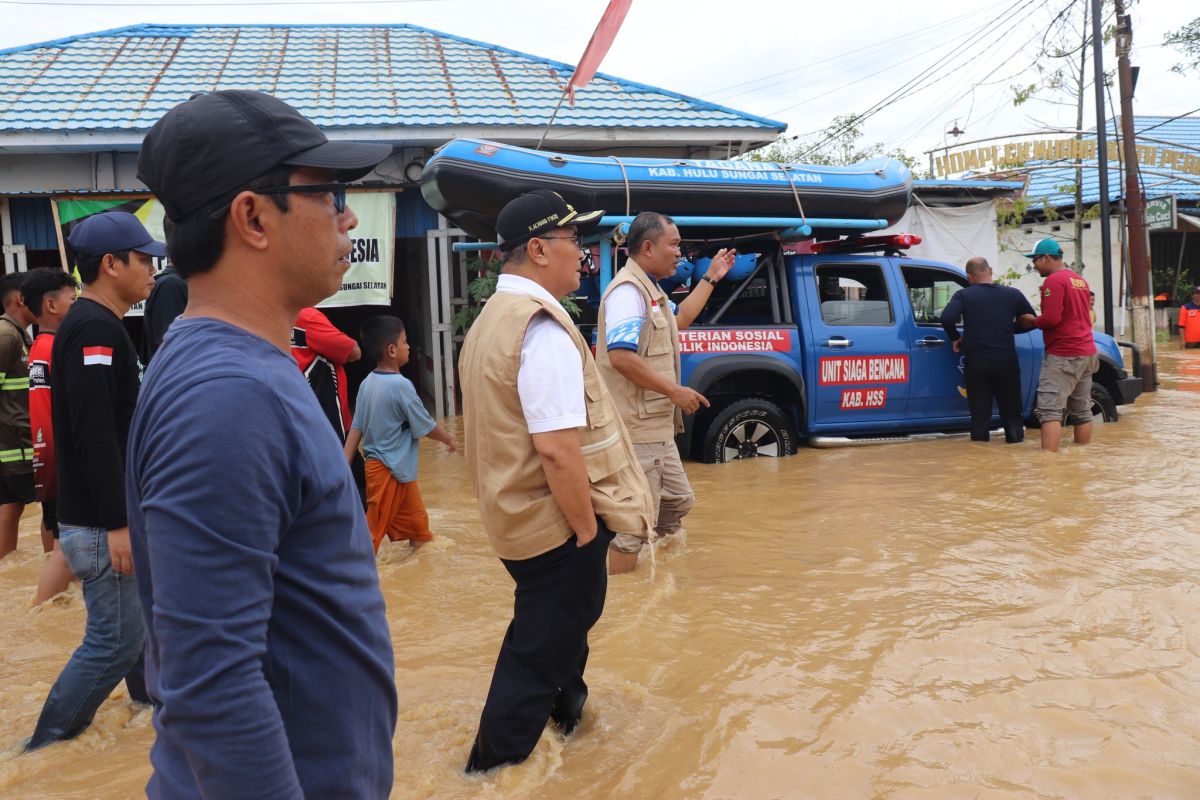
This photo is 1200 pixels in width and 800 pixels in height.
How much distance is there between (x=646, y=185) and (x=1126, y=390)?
17.9 ft

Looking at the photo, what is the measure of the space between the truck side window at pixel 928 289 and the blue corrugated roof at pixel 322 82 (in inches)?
132

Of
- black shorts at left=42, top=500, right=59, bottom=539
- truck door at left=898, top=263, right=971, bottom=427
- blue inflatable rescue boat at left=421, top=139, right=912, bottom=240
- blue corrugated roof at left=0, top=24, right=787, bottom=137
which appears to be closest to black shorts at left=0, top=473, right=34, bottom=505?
black shorts at left=42, top=500, right=59, bottom=539

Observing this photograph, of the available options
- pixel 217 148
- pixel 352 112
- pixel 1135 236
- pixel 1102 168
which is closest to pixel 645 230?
pixel 217 148

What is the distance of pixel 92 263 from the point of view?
310 centimetres

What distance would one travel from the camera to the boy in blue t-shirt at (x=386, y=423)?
16.2 ft

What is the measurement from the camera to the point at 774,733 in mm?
3186

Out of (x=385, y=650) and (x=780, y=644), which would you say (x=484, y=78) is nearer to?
(x=780, y=644)

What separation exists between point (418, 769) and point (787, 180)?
5796 millimetres

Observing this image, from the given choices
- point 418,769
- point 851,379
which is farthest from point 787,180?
point 418,769

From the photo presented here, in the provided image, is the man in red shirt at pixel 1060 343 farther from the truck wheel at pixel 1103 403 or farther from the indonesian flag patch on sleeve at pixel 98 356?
the indonesian flag patch on sleeve at pixel 98 356

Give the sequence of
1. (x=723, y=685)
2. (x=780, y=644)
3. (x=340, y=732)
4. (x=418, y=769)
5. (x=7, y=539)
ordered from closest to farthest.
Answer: (x=340, y=732), (x=418, y=769), (x=723, y=685), (x=780, y=644), (x=7, y=539)

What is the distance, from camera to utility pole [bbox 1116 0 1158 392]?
12.8 m

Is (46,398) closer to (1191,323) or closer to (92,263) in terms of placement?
(92,263)

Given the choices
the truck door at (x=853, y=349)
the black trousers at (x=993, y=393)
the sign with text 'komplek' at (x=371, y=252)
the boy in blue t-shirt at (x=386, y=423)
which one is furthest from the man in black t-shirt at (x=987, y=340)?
the sign with text 'komplek' at (x=371, y=252)
